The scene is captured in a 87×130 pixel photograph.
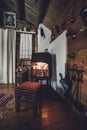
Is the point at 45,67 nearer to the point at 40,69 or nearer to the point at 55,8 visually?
the point at 40,69

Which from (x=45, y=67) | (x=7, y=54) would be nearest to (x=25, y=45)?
(x=7, y=54)

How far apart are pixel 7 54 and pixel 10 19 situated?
135cm

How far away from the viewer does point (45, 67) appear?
14.0 ft

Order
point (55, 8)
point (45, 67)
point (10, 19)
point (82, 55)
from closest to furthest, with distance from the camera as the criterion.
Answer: point (82, 55), point (55, 8), point (45, 67), point (10, 19)

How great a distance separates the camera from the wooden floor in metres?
2.07

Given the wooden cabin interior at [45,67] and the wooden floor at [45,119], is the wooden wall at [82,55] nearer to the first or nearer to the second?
the wooden cabin interior at [45,67]

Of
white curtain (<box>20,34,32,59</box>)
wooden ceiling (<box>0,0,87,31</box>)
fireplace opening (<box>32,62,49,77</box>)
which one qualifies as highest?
wooden ceiling (<box>0,0,87,31</box>)

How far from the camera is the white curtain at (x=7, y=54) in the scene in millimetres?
5691

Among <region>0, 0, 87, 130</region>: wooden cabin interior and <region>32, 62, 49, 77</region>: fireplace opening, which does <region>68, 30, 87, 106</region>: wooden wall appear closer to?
<region>0, 0, 87, 130</region>: wooden cabin interior

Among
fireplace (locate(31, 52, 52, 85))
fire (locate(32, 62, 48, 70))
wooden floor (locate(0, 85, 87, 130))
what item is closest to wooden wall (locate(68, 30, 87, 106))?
wooden floor (locate(0, 85, 87, 130))

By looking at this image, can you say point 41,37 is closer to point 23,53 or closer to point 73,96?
point 23,53

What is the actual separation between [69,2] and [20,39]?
2.84 meters

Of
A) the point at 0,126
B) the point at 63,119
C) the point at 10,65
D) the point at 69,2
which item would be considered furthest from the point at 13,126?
the point at 10,65

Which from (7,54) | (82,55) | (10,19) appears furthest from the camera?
(10,19)
